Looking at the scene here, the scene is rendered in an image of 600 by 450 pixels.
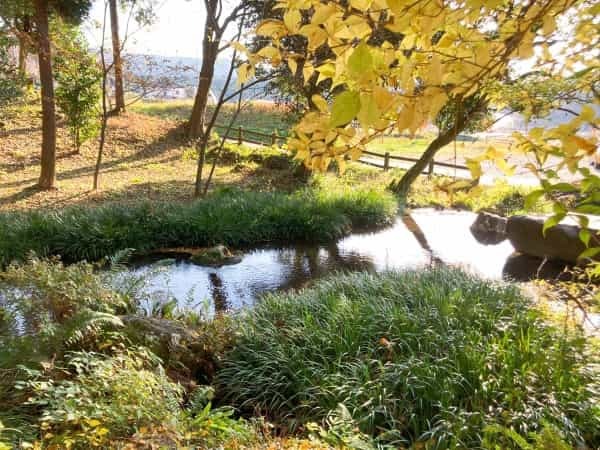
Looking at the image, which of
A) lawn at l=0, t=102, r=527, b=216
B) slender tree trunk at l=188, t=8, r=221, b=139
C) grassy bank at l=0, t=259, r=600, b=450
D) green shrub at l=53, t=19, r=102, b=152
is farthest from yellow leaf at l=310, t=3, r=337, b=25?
slender tree trunk at l=188, t=8, r=221, b=139

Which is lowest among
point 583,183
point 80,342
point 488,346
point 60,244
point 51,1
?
point 60,244

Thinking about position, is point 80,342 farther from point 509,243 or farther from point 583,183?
point 509,243

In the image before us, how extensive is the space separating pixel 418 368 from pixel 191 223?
4868mm

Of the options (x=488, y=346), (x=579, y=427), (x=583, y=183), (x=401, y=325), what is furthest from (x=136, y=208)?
(x=583, y=183)

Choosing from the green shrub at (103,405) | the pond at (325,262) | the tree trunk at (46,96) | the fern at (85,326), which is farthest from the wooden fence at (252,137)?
the green shrub at (103,405)

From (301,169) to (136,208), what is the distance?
4.44m

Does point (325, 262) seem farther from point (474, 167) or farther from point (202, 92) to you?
point (202, 92)

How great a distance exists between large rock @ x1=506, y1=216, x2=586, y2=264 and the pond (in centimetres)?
36

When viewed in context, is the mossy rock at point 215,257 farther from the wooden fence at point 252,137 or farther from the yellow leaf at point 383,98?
the wooden fence at point 252,137

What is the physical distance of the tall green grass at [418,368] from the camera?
248 cm

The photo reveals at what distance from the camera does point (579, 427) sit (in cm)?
245

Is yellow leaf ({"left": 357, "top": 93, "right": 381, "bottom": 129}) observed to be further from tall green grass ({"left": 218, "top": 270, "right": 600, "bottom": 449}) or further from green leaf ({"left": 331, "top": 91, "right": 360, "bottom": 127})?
Result: tall green grass ({"left": 218, "top": 270, "right": 600, "bottom": 449})

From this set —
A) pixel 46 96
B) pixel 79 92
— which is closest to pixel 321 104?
pixel 46 96

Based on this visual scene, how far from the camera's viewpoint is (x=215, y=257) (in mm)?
6238
